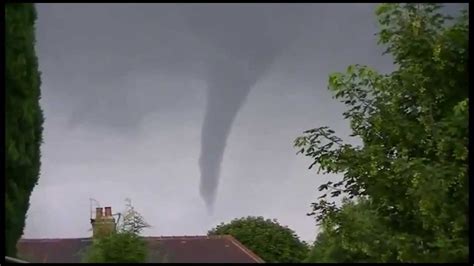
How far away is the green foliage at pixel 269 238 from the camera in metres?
9.63

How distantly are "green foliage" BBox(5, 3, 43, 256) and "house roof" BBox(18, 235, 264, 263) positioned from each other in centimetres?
46

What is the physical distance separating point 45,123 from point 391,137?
373cm

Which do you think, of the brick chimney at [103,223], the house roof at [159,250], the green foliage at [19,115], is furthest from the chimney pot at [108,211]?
the green foliage at [19,115]

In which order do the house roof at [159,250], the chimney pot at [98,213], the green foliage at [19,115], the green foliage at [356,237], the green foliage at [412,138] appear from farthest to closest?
the chimney pot at [98,213] → the house roof at [159,250] → the green foliage at [19,115] → the green foliage at [356,237] → the green foliage at [412,138]

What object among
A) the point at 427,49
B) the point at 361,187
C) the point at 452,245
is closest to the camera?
the point at 452,245

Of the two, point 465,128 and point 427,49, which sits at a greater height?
point 427,49

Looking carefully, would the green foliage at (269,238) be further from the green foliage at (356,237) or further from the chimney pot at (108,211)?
the chimney pot at (108,211)

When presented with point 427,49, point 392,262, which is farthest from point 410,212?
point 427,49

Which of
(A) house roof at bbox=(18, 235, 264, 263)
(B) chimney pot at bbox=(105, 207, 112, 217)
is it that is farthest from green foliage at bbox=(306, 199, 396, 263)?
(B) chimney pot at bbox=(105, 207, 112, 217)

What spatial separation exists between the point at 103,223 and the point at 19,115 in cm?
153

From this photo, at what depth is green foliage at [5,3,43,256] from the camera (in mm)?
6699

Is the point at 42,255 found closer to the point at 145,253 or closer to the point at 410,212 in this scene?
the point at 145,253

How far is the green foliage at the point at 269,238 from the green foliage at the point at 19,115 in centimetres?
311

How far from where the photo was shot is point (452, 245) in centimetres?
617
